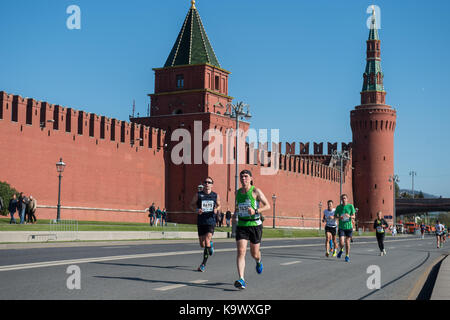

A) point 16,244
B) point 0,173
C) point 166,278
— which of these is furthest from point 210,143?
point 166,278

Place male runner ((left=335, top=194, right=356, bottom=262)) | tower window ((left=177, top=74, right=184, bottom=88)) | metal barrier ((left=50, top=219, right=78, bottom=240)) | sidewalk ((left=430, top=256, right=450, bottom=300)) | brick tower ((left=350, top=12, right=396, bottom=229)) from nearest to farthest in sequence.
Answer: sidewalk ((left=430, top=256, right=450, bottom=300))
male runner ((left=335, top=194, right=356, bottom=262))
metal barrier ((left=50, top=219, right=78, bottom=240))
tower window ((left=177, top=74, right=184, bottom=88))
brick tower ((left=350, top=12, right=396, bottom=229))

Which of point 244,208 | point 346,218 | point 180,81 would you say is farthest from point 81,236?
point 180,81

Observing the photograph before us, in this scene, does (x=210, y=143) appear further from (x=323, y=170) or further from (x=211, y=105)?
(x=323, y=170)

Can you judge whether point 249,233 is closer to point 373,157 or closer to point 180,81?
point 180,81

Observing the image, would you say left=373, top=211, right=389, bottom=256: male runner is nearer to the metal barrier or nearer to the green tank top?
the metal barrier

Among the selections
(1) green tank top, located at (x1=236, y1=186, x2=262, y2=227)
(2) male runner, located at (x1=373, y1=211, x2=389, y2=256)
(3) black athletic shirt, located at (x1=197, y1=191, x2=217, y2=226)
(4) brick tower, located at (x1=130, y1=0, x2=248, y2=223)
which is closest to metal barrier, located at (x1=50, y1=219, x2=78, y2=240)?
(2) male runner, located at (x1=373, y1=211, x2=389, y2=256)

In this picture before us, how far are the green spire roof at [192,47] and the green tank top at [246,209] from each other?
48268 millimetres

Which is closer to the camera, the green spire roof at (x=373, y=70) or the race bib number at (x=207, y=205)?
the race bib number at (x=207, y=205)

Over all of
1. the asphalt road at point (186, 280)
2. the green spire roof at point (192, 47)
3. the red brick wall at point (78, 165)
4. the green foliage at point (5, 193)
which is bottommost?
the asphalt road at point (186, 280)

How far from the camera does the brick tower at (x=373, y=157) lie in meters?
96.8

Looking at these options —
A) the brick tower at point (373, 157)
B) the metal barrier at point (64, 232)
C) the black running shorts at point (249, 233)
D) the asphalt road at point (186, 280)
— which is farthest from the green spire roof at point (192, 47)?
the black running shorts at point (249, 233)

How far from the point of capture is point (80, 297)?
847 cm

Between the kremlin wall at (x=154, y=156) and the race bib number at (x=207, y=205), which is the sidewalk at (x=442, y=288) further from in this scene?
the kremlin wall at (x=154, y=156)

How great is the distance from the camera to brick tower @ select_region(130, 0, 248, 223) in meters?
55.2
